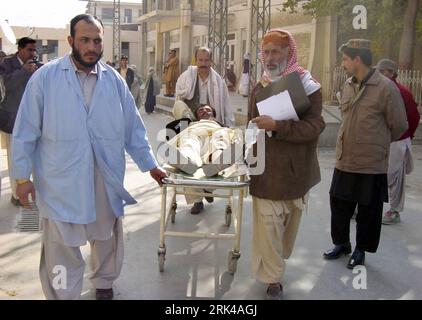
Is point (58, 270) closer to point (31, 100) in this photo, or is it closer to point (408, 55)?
point (31, 100)

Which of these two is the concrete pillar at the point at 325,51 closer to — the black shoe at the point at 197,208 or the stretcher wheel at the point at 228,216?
the black shoe at the point at 197,208

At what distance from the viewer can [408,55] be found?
1373cm

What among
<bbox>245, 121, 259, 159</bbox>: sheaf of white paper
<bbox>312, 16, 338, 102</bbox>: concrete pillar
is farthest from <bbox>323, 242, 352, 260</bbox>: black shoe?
<bbox>312, 16, 338, 102</bbox>: concrete pillar

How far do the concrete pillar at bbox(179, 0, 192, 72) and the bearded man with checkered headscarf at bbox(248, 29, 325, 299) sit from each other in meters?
25.6

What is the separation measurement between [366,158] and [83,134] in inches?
91.1

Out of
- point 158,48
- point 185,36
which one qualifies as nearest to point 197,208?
point 185,36

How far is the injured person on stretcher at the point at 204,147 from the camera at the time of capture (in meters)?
4.15

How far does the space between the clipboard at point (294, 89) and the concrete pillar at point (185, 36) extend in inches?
1011

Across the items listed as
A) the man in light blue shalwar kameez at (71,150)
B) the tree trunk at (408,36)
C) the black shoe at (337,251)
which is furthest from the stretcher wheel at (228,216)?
the tree trunk at (408,36)

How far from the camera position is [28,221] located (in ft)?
18.2

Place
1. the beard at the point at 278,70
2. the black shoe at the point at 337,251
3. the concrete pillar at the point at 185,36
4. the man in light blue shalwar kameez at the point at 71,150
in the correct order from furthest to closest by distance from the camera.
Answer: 1. the concrete pillar at the point at 185,36
2. the black shoe at the point at 337,251
3. the beard at the point at 278,70
4. the man in light blue shalwar kameez at the point at 71,150

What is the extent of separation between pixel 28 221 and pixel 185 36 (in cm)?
2545

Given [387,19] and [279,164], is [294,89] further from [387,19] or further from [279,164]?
[387,19]
